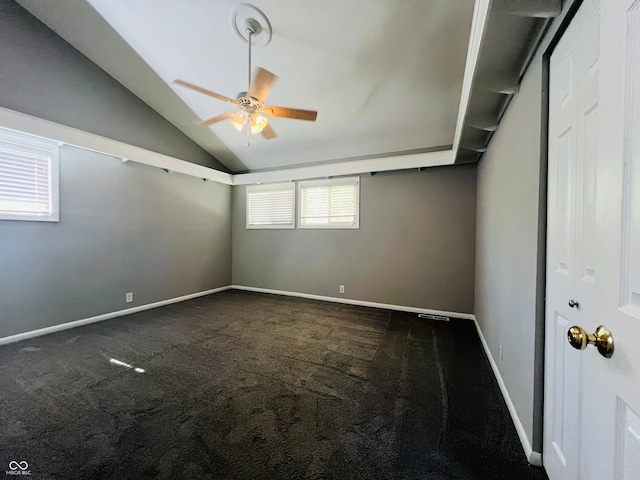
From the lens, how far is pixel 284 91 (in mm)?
3045

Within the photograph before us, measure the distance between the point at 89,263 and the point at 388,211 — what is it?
13.9ft

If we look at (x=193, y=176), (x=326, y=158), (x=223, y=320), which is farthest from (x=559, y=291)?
(x=193, y=176)

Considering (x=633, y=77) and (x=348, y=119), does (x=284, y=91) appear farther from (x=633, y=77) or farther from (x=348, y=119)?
(x=633, y=77)

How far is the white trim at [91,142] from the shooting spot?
2512 mm

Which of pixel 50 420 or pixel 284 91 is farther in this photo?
pixel 284 91

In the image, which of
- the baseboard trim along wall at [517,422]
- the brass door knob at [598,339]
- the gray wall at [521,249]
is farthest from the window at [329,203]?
the brass door knob at [598,339]

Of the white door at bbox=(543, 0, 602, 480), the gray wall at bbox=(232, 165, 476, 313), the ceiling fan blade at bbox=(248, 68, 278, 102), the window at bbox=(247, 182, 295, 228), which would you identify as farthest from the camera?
the window at bbox=(247, 182, 295, 228)

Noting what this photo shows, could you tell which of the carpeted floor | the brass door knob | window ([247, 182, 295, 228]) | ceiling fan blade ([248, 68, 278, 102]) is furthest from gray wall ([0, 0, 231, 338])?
the brass door knob

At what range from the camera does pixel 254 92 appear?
2.15 m

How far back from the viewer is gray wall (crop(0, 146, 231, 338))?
109 inches

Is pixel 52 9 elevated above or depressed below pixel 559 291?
above

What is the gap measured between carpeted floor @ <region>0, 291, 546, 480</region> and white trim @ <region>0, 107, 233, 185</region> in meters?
2.22

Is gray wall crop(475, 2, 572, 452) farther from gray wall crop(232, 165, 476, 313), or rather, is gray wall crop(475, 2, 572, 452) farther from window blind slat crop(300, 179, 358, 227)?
window blind slat crop(300, 179, 358, 227)

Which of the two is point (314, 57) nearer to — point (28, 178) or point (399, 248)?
point (399, 248)
